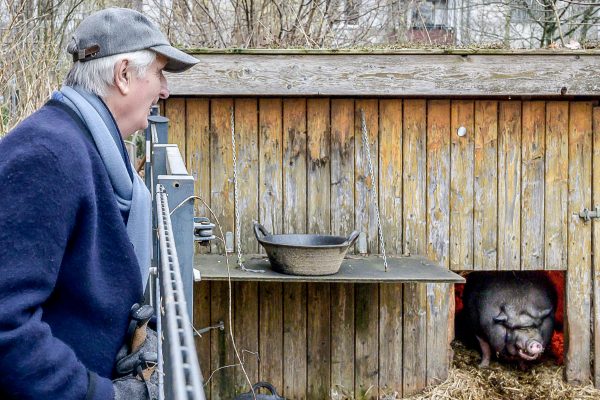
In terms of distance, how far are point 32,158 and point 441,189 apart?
4.45 metres

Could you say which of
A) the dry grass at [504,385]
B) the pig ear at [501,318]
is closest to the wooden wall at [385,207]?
the dry grass at [504,385]

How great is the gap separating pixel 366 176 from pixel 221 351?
5.61 feet

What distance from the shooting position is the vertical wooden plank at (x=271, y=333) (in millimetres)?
5766

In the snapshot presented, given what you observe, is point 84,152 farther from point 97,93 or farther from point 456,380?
point 456,380

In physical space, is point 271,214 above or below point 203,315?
above

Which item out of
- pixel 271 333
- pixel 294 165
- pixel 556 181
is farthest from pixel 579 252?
pixel 271 333

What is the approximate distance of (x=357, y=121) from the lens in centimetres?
573

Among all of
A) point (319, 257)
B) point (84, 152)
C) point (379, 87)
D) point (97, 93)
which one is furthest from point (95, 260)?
point (379, 87)

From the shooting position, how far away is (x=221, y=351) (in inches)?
227

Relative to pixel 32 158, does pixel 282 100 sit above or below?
above

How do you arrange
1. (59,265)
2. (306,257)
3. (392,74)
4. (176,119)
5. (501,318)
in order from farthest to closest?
(501,318) < (176,119) < (392,74) < (306,257) < (59,265)

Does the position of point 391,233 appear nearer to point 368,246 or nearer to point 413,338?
point 368,246

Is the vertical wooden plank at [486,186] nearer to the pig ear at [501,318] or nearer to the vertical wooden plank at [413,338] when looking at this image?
the vertical wooden plank at [413,338]

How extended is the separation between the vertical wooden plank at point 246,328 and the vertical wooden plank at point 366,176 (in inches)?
36.5
